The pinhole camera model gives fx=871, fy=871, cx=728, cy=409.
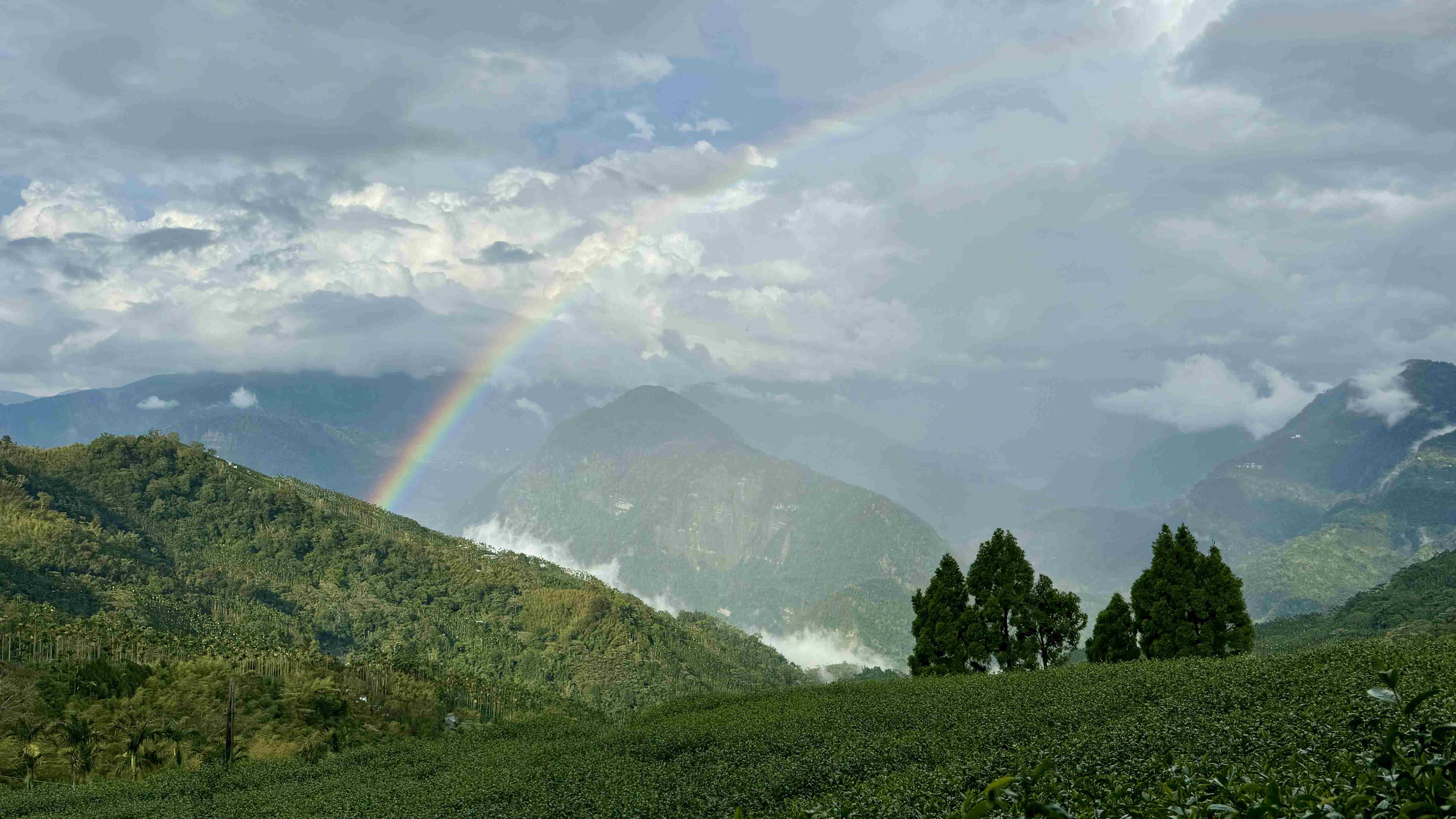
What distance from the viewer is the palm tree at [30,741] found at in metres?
70.9

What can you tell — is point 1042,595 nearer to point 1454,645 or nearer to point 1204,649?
point 1204,649

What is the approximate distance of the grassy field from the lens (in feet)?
19.0

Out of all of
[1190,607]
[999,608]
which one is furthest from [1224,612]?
[999,608]

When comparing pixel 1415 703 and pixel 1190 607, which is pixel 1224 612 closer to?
pixel 1190 607

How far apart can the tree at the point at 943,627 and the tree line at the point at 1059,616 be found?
77 millimetres

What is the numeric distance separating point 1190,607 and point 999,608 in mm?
12627

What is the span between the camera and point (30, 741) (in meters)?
74.2

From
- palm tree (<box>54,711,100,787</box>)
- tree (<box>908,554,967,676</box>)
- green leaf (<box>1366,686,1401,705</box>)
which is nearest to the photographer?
green leaf (<box>1366,686,1401,705</box>)

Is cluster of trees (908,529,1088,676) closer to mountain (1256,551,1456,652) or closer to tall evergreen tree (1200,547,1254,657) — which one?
tall evergreen tree (1200,547,1254,657)

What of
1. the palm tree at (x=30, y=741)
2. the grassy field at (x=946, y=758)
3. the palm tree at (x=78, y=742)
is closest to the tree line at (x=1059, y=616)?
the grassy field at (x=946, y=758)

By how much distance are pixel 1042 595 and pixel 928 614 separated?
859 centimetres

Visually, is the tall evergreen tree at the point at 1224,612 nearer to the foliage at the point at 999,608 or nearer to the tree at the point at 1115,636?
the tree at the point at 1115,636

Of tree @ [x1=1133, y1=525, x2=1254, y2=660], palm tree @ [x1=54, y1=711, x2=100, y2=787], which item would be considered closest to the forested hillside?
palm tree @ [x1=54, y1=711, x2=100, y2=787]

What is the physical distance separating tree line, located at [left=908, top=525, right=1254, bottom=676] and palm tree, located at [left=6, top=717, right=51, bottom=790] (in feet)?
234
